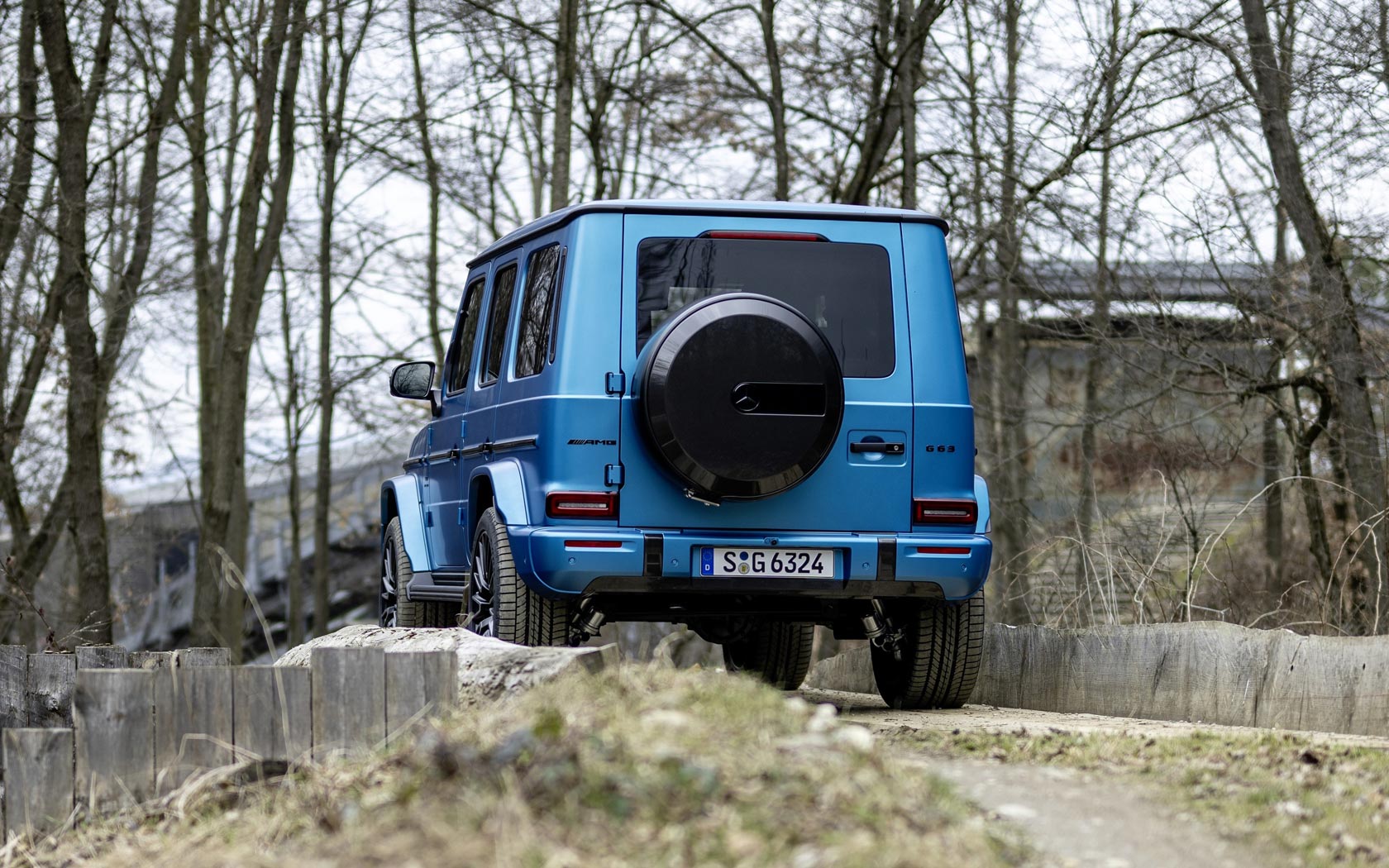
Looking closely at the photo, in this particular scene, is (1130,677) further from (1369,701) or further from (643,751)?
(643,751)

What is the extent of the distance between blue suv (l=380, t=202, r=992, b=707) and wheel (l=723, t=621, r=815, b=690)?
2.93 meters

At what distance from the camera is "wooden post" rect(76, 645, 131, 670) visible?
7164 millimetres

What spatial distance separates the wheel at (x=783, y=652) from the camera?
35.4ft

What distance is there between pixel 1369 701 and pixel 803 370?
276 cm

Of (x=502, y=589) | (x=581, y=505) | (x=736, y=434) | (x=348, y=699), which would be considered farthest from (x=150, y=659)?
(x=736, y=434)

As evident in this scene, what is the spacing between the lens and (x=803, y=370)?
6.76 m

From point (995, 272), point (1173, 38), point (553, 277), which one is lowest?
point (553, 277)

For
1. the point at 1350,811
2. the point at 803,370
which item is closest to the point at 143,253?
the point at 803,370

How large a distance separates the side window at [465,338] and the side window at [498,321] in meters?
0.31

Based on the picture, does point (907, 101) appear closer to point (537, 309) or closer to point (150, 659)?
point (537, 309)

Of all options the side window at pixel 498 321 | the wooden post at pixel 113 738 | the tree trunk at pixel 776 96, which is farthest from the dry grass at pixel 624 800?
the tree trunk at pixel 776 96

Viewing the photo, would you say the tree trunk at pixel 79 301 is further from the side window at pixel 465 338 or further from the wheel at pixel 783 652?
the side window at pixel 465 338

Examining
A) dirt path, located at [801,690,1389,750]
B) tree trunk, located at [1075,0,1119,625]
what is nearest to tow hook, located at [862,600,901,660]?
dirt path, located at [801,690,1389,750]

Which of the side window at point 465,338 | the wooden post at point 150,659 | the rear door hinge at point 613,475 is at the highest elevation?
the side window at point 465,338
